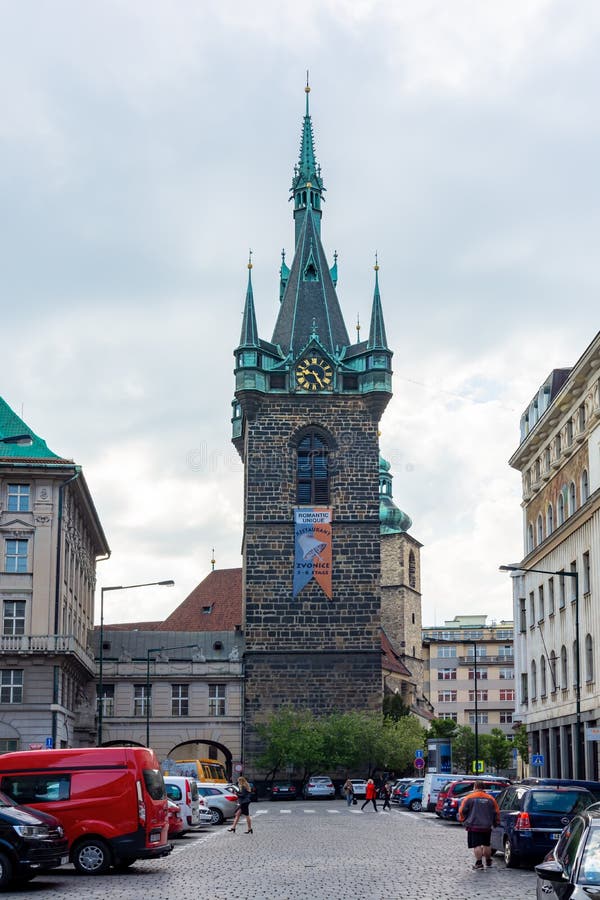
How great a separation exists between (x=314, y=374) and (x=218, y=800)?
41892mm

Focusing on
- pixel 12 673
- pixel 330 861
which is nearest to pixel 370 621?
pixel 12 673

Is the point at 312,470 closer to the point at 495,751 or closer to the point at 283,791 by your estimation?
the point at 283,791

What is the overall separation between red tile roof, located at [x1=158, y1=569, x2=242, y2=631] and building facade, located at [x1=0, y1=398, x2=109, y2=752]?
133 ft

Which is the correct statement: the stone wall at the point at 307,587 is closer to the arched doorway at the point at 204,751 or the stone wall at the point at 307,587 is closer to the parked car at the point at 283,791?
the arched doorway at the point at 204,751

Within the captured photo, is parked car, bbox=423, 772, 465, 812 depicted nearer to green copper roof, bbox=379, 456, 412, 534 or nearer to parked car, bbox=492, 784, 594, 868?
parked car, bbox=492, 784, 594, 868

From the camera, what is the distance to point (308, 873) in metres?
24.0

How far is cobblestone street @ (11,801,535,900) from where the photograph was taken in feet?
67.3

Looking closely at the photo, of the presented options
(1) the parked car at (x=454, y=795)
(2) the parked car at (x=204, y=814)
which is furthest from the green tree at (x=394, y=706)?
(2) the parked car at (x=204, y=814)

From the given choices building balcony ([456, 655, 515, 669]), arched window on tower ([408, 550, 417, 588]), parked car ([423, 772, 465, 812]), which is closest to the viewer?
parked car ([423, 772, 465, 812])

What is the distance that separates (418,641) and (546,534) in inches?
2767

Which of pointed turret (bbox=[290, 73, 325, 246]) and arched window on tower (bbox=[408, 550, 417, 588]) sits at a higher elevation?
pointed turret (bbox=[290, 73, 325, 246])

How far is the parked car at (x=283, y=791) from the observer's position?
246ft

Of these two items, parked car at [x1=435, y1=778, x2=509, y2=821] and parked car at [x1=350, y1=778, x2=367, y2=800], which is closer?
parked car at [x1=435, y1=778, x2=509, y2=821]

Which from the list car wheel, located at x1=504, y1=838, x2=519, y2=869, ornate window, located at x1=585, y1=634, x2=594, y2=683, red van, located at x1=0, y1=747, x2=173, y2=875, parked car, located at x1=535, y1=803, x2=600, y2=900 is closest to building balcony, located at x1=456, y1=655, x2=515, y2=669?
ornate window, located at x1=585, y1=634, x2=594, y2=683
